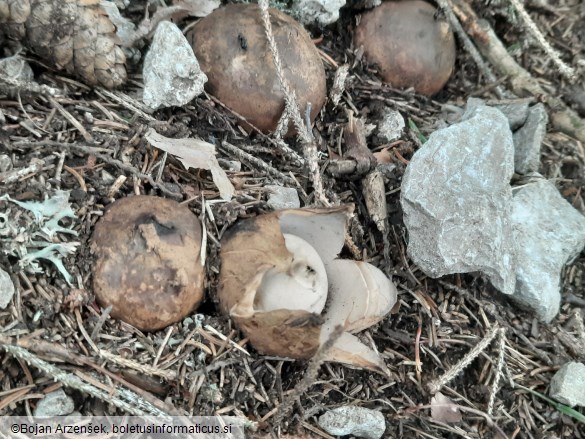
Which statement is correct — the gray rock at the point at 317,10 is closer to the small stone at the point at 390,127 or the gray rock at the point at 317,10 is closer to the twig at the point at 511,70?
the small stone at the point at 390,127

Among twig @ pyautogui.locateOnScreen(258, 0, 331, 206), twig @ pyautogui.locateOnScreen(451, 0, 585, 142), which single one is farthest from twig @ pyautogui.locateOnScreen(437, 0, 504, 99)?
twig @ pyautogui.locateOnScreen(258, 0, 331, 206)

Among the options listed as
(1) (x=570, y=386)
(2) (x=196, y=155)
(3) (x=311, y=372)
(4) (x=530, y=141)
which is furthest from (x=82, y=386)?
(4) (x=530, y=141)

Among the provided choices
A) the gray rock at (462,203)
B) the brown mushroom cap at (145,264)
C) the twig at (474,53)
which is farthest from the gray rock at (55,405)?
the twig at (474,53)

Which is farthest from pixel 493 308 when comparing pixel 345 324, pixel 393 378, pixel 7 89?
pixel 7 89

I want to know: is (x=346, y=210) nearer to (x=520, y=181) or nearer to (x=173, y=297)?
(x=173, y=297)

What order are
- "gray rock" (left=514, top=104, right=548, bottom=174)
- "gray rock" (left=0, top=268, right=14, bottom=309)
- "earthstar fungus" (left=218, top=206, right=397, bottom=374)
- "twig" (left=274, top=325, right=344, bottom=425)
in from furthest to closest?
"gray rock" (left=514, top=104, right=548, bottom=174) → "earthstar fungus" (left=218, top=206, right=397, bottom=374) → "gray rock" (left=0, top=268, right=14, bottom=309) → "twig" (left=274, top=325, right=344, bottom=425)

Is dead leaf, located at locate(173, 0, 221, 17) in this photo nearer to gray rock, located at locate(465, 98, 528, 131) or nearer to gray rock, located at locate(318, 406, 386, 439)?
gray rock, located at locate(465, 98, 528, 131)

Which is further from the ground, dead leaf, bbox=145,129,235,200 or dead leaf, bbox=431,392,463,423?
dead leaf, bbox=145,129,235,200
